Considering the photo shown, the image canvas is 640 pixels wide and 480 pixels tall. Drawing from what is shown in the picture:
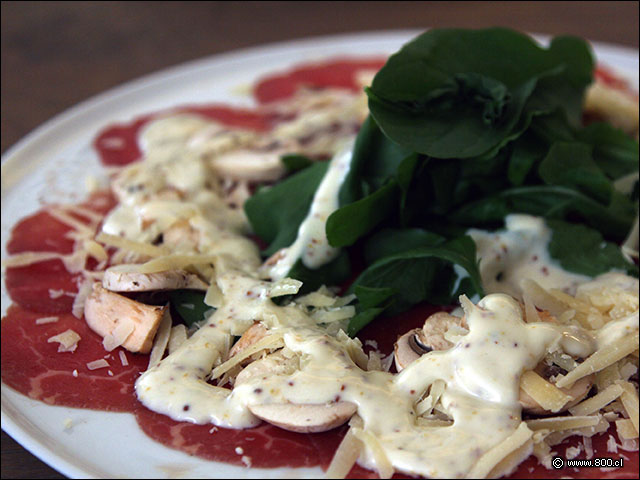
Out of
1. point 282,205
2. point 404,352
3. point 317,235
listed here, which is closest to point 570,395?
point 404,352

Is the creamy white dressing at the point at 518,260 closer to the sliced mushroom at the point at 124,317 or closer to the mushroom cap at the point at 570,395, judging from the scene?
the mushroom cap at the point at 570,395

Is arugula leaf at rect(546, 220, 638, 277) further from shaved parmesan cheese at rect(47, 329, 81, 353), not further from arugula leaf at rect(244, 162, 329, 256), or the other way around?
shaved parmesan cheese at rect(47, 329, 81, 353)

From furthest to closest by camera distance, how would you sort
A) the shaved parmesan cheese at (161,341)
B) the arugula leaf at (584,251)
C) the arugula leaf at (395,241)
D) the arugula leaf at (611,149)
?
the arugula leaf at (611,149) < the arugula leaf at (395,241) < the arugula leaf at (584,251) < the shaved parmesan cheese at (161,341)

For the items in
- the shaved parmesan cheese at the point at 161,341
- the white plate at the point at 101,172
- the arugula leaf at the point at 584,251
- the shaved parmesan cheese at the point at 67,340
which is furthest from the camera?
the arugula leaf at the point at 584,251

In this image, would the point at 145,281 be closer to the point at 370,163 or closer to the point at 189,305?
the point at 189,305

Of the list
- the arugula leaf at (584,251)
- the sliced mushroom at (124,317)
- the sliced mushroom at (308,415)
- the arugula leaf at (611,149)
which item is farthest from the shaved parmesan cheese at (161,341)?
the arugula leaf at (611,149)

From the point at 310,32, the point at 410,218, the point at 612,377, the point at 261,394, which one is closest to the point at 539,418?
the point at 612,377

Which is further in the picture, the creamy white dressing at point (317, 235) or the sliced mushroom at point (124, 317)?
the creamy white dressing at point (317, 235)

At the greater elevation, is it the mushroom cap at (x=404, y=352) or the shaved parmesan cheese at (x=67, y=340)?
the mushroom cap at (x=404, y=352)
